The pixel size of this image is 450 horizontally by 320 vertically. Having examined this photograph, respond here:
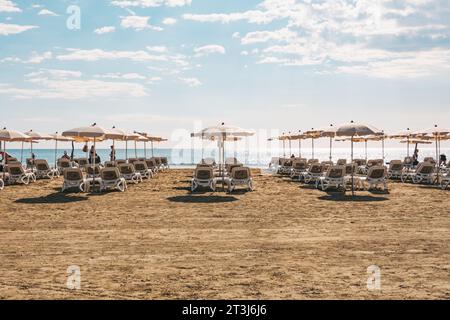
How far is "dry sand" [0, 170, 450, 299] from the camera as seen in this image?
5.02 metres

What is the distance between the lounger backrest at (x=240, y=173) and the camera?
1425cm

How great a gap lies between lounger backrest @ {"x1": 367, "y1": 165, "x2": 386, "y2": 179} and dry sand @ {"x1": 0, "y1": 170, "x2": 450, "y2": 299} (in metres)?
1.94

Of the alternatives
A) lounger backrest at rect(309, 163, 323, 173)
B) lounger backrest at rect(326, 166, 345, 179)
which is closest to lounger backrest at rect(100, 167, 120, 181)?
lounger backrest at rect(326, 166, 345, 179)

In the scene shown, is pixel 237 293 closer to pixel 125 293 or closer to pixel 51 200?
pixel 125 293

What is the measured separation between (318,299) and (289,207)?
6.46 m

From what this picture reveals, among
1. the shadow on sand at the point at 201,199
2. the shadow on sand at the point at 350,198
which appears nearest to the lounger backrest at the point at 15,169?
the shadow on sand at the point at 201,199

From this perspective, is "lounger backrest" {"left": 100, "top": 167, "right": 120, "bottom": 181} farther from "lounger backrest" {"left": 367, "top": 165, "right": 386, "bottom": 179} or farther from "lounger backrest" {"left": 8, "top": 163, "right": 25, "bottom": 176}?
"lounger backrest" {"left": 367, "top": 165, "right": 386, "bottom": 179}

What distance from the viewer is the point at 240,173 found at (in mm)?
14328

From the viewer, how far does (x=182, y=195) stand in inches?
531

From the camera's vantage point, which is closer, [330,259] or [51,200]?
[330,259]
